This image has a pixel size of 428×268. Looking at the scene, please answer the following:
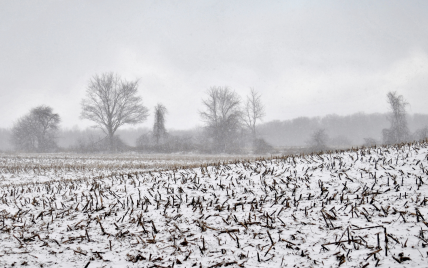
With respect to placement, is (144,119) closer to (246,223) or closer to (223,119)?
(223,119)

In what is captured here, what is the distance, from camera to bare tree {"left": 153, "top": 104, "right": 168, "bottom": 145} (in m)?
34.9

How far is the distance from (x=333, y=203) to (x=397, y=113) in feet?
122

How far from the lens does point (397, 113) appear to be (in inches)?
1271

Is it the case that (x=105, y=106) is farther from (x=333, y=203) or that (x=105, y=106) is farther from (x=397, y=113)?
(x=397, y=113)

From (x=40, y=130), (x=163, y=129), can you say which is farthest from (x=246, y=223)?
(x=40, y=130)

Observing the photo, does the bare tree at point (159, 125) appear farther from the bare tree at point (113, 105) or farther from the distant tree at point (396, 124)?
the distant tree at point (396, 124)

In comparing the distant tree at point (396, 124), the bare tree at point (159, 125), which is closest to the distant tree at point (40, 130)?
the bare tree at point (159, 125)

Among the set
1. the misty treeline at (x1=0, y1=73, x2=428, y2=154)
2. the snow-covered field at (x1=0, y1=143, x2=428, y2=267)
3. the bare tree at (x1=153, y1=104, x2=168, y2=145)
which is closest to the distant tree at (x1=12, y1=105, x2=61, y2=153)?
the misty treeline at (x1=0, y1=73, x2=428, y2=154)

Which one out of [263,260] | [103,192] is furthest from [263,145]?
[263,260]

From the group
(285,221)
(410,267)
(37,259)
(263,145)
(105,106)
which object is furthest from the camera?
Result: (105,106)

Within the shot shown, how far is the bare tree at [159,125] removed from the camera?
115 feet

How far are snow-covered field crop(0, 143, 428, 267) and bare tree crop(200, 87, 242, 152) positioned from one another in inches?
1019

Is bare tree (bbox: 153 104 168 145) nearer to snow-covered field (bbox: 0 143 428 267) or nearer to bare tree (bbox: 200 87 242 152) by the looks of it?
bare tree (bbox: 200 87 242 152)

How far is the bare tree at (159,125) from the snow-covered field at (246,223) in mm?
29120
